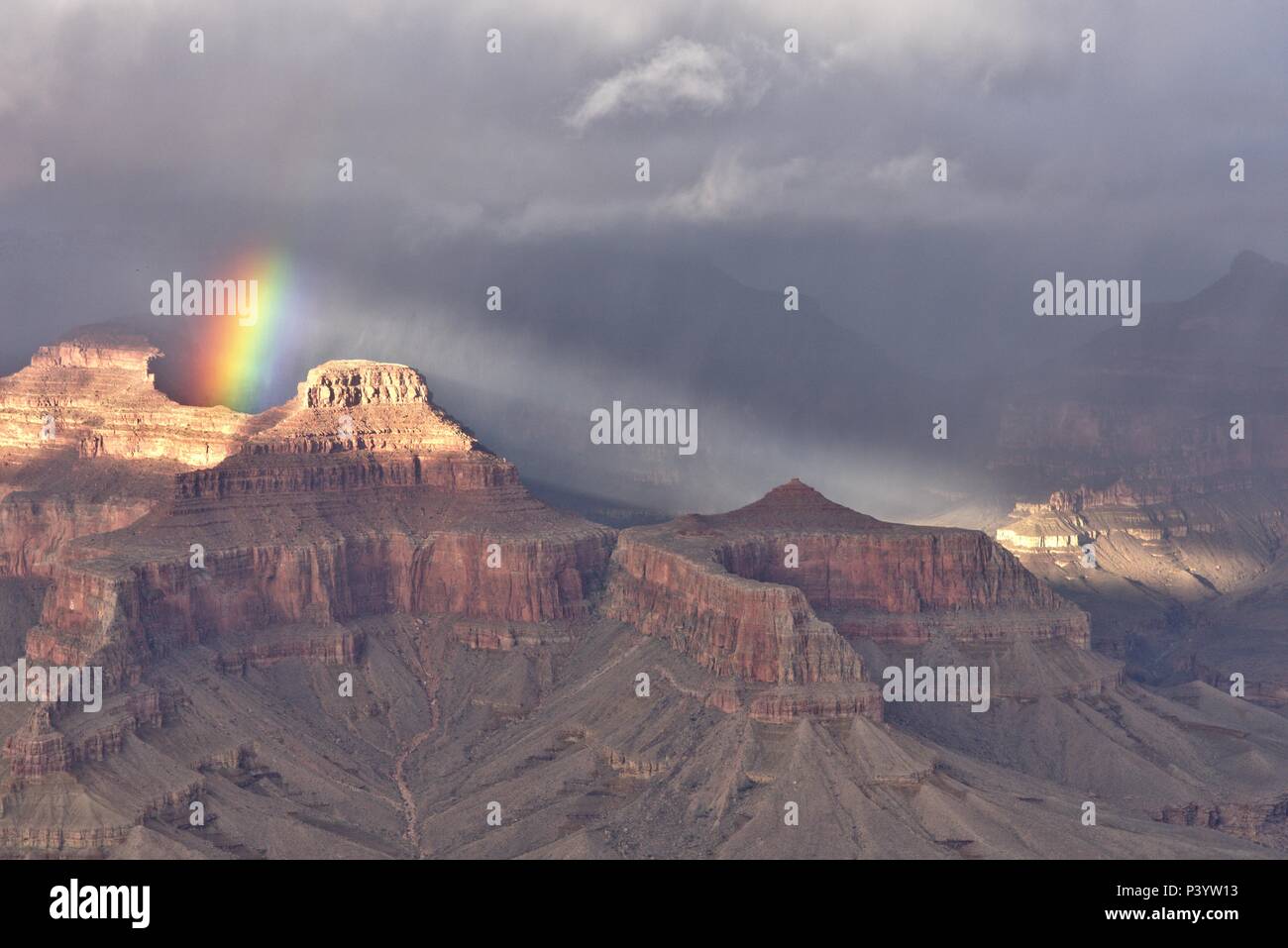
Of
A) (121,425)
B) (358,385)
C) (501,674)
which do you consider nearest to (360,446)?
(358,385)

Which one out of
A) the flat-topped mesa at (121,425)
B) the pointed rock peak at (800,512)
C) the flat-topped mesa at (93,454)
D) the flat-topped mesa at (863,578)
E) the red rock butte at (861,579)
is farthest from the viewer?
the flat-topped mesa at (121,425)

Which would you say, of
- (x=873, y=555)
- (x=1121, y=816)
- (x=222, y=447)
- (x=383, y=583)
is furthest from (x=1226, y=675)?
(x=222, y=447)

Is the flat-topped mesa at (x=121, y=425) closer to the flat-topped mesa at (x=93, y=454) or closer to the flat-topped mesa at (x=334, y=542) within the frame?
the flat-topped mesa at (x=93, y=454)

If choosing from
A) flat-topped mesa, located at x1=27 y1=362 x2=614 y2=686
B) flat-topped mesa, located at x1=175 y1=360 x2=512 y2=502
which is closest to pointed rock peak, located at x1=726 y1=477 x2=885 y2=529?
flat-topped mesa, located at x1=27 y1=362 x2=614 y2=686

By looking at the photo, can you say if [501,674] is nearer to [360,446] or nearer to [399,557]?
[399,557]

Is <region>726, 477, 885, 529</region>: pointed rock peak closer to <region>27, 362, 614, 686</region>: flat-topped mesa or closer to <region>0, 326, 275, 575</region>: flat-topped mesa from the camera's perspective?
<region>27, 362, 614, 686</region>: flat-topped mesa

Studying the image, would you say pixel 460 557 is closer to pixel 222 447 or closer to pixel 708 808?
pixel 222 447

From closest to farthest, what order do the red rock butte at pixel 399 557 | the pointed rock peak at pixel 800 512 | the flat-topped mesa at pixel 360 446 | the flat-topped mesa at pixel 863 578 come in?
1. the red rock butte at pixel 399 557
2. the flat-topped mesa at pixel 863 578
3. the flat-topped mesa at pixel 360 446
4. the pointed rock peak at pixel 800 512

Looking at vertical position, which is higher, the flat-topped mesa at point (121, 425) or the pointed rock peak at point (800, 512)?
the flat-topped mesa at point (121, 425)

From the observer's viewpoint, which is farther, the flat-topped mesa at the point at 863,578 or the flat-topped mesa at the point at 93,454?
the flat-topped mesa at the point at 93,454

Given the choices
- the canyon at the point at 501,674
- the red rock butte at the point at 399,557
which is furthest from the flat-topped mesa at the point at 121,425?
the canyon at the point at 501,674
